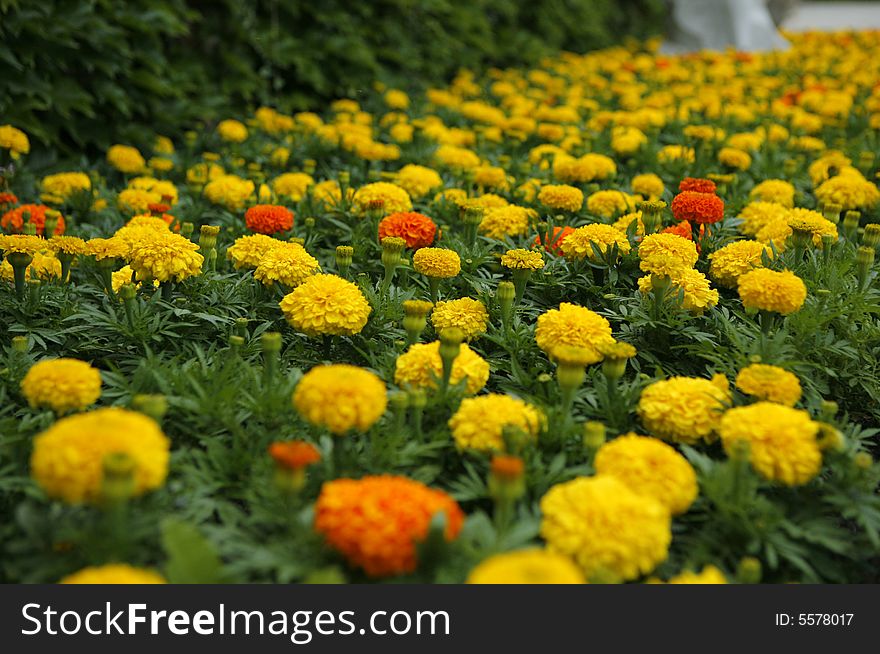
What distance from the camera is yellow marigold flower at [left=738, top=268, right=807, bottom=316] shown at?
2.21m

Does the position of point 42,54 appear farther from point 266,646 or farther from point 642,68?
point 642,68

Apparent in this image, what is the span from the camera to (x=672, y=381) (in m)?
2.07

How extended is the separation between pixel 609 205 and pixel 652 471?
188cm

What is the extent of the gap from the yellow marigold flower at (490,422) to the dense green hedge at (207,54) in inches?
123

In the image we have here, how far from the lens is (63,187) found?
368 centimetres

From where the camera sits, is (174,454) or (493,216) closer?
(174,454)

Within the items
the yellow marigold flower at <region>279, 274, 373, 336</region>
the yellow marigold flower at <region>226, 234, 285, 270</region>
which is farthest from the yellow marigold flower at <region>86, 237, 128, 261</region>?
the yellow marigold flower at <region>279, 274, 373, 336</region>

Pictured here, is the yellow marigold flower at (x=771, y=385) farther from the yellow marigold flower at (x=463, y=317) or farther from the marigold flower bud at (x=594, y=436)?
the yellow marigold flower at (x=463, y=317)

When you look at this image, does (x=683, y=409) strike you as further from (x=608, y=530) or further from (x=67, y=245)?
(x=67, y=245)

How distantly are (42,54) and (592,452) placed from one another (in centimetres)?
358

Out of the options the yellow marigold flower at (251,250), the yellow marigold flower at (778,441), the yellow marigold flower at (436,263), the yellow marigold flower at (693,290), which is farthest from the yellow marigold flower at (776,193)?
the yellow marigold flower at (251,250)

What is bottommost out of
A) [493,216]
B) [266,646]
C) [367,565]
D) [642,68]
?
[266,646]

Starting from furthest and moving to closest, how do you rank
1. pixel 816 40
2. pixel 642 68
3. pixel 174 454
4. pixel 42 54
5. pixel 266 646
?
1. pixel 816 40
2. pixel 642 68
3. pixel 42 54
4. pixel 174 454
5. pixel 266 646

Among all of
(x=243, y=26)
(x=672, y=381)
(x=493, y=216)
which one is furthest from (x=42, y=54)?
(x=672, y=381)
